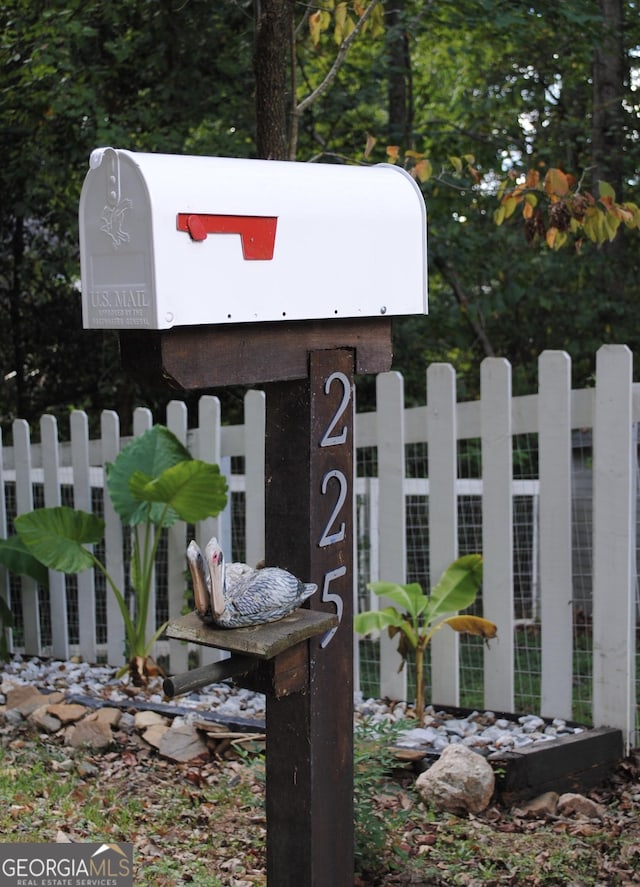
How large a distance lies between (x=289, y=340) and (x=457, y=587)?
6.67 ft

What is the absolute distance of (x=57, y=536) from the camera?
4.98m

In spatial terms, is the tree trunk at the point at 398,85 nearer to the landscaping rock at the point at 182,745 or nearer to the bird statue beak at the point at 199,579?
the landscaping rock at the point at 182,745

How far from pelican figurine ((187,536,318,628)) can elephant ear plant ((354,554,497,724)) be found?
5.76ft

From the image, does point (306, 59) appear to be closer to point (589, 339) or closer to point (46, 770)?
point (589, 339)

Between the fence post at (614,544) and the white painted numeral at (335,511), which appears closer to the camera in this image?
the white painted numeral at (335,511)

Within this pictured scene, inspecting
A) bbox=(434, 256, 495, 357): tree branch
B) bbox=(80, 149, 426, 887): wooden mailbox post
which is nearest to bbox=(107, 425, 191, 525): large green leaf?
bbox=(80, 149, 426, 887): wooden mailbox post

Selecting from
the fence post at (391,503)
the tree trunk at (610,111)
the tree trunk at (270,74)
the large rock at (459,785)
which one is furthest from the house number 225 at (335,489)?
the tree trunk at (610,111)

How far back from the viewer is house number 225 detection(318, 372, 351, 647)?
2451 mm

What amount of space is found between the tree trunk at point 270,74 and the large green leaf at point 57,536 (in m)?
2.01

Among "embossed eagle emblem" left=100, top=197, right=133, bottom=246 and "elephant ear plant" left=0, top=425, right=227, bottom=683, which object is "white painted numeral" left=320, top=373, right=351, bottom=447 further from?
"elephant ear plant" left=0, top=425, right=227, bottom=683

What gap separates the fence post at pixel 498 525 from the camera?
4.13m

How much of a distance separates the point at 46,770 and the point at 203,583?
2029 millimetres

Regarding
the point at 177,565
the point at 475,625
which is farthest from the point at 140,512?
the point at 475,625

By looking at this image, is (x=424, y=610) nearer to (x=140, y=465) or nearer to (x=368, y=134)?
(x=140, y=465)
